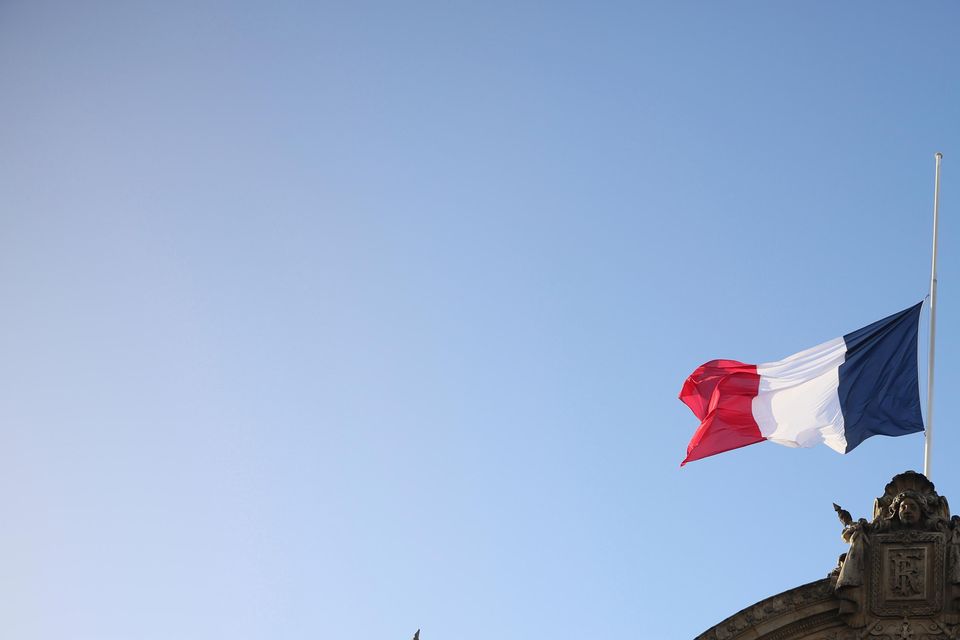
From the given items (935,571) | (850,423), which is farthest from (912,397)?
(935,571)

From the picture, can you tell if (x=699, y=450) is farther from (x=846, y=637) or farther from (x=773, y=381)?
(x=846, y=637)

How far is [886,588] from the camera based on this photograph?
3281cm

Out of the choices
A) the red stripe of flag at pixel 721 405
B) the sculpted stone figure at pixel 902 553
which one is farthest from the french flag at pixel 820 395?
the sculpted stone figure at pixel 902 553

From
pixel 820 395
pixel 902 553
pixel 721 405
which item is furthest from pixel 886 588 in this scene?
pixel 721 405

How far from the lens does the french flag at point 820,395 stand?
34406 mm

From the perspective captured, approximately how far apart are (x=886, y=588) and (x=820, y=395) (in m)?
3.81

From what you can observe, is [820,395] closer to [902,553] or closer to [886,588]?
[902,553]

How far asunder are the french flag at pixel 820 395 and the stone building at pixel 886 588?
1492mm

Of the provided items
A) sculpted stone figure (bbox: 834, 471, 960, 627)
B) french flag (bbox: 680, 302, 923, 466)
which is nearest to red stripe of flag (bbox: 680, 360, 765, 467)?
french flag (bbox: 680, 302, 923, 466)

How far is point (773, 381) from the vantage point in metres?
35.7

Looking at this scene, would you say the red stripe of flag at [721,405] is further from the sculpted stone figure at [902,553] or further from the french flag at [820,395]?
the sculpted stone figure at [902,553]

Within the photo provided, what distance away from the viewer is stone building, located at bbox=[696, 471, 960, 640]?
3259 cm

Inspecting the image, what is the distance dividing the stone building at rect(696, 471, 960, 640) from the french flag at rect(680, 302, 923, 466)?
1.49 meters

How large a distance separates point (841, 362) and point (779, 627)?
4.95 m
